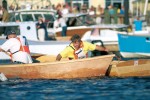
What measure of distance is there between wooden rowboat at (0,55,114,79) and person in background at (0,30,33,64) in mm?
501

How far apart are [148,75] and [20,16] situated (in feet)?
54.6

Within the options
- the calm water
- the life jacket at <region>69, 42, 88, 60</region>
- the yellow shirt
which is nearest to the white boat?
the life jacket at <region>69, 42, 88, 60</region>

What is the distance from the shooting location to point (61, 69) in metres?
21.9

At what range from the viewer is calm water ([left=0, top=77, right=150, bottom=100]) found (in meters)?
18.4

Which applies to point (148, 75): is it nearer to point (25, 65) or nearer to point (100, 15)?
point (25, 65)

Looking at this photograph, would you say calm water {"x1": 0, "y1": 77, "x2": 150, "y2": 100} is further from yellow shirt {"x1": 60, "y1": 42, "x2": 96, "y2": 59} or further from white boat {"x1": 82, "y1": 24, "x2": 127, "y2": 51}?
white boat {"x1": 82, "y1": 24, "x2": 127, "y2": 51}

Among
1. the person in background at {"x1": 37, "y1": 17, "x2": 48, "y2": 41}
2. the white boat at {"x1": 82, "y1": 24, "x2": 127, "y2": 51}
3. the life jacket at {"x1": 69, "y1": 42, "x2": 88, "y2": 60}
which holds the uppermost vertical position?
the life jacket at {"x1": 69, "y1": 42, "x2": 88, "y2": 60}

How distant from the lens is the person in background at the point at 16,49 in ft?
73.1

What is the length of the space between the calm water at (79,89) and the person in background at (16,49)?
0.77 meters

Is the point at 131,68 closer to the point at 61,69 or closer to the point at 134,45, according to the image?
the point at 61,69

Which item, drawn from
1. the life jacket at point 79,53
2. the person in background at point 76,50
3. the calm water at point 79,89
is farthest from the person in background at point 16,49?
the life jacket at point 79,53

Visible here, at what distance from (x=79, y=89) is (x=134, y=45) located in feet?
43.8

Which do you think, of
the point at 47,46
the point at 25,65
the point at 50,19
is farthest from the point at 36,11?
the point at 25,65

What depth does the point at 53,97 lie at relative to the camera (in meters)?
18.4
